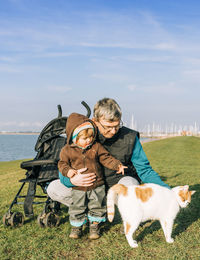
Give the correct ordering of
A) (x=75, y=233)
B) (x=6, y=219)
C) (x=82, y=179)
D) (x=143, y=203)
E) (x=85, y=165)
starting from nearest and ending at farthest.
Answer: (x=143, y=203)
(x=82, y=179)
(x=85, y=165)
(x=75, y=233)
(x=6, y=219)

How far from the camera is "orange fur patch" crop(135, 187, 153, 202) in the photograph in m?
3.10

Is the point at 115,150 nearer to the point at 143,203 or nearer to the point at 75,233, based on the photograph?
the point at 143,203

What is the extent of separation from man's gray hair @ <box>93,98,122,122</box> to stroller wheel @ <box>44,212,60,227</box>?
63.9 inches

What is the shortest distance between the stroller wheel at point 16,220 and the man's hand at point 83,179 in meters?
1.32

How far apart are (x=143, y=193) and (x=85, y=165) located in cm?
83

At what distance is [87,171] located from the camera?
3.48 metres

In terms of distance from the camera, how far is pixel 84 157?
3.47 metres

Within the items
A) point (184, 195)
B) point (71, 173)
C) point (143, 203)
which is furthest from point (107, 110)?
point (184, 195)

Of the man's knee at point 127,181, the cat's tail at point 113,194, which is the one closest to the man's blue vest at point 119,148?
the man's knee at point 127,181

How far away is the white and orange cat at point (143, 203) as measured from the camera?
306 cm

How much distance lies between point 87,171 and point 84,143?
14.6 inches

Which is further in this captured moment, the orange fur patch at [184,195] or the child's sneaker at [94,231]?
the child's sneaker at [94,231]

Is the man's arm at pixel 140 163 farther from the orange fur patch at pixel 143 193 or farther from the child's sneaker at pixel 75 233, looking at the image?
the child's sneaker at pixel 75 233

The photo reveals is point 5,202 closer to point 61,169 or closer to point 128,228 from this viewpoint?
point 61,169
